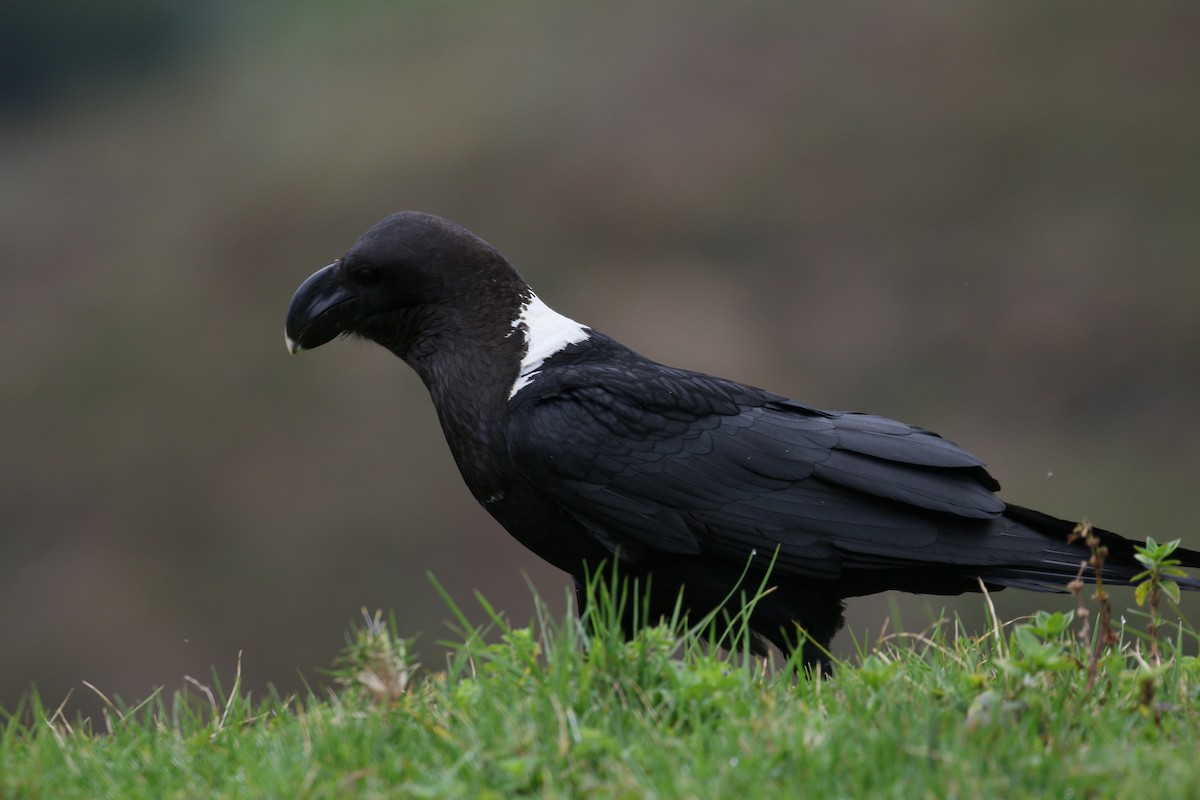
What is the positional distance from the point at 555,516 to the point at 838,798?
178 cm

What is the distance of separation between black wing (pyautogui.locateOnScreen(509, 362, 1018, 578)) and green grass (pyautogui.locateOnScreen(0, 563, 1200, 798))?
687 millimetres

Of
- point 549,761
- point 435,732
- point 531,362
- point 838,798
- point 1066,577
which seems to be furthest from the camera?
point 531,362

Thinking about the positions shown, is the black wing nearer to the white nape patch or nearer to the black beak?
the white nape patch

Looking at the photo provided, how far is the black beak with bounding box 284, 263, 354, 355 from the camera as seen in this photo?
4414mm

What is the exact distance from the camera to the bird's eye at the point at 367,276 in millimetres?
4375

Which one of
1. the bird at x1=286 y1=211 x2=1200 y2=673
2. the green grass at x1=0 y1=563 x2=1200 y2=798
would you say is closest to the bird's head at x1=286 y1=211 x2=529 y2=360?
the bird at x1=286 y1=211 x2=1200 y2=673

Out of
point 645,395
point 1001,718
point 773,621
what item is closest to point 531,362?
point 645,395

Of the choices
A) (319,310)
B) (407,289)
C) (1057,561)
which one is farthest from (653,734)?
(319,310)

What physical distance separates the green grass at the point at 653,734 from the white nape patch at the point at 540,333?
1235 millimetres

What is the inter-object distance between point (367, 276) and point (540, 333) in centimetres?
62

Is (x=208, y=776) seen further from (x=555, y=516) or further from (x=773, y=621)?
(x=773, y=621)

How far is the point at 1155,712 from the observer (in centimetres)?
269

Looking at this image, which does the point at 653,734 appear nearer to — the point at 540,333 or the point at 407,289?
the point at 540,333

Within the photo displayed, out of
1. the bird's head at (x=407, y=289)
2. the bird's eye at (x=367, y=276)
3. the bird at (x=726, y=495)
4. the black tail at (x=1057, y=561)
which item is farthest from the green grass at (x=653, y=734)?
the bird's eye at (x=367, y=276)
